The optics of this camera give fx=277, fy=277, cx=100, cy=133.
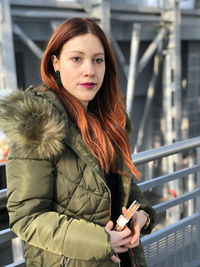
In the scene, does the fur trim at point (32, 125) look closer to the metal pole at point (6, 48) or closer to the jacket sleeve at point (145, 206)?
the jacket sleeve at point (145, 206)

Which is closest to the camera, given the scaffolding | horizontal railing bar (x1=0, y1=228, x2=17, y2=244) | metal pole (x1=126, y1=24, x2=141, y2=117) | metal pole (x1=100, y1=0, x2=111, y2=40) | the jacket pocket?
the jacket pocket

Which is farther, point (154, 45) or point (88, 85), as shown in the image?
point (154, 45)

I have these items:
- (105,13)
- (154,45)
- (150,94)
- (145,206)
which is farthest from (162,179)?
(150,94)

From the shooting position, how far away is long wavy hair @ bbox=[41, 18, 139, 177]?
1065 millimetres

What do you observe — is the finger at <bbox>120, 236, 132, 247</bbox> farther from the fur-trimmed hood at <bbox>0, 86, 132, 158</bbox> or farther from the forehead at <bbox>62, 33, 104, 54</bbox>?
the forehead at <bbox>62, 33, 104, 54</bbox>

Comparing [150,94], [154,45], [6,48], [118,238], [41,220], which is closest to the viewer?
[41,220]

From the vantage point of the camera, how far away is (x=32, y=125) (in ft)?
2.93

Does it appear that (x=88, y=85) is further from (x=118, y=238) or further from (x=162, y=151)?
(x=162, y=151)

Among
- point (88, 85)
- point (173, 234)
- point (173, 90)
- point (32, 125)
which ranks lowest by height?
point (173, 234)

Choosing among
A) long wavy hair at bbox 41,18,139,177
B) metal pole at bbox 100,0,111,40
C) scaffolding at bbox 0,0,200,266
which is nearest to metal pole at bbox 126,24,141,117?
scaffolding at bbox 0,0,200,266

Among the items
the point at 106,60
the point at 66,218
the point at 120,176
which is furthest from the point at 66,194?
the point at 106,60

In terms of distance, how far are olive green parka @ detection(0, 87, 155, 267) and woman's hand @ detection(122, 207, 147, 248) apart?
0.54ft

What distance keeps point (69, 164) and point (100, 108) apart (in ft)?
1.45

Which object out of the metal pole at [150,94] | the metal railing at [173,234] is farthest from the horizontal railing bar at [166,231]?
the metal pole at [150,94]
